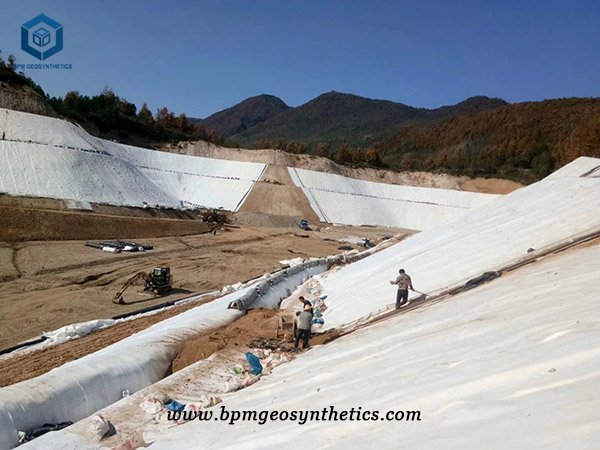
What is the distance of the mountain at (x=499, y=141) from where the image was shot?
218 feet

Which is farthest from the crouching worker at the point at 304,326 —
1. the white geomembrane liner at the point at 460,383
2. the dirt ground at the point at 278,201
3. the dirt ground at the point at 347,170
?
the dirt ground at the point at 347,170

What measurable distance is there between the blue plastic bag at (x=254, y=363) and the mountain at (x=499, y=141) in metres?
53.4

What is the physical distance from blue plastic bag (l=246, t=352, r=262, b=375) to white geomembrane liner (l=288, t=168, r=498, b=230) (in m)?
37.1

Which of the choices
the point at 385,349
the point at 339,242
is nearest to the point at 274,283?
the point at 385,349

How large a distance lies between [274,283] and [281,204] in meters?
31.5

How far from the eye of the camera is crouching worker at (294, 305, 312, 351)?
7883 mm

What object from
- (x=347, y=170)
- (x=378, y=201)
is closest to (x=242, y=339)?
(x=378, y=201)

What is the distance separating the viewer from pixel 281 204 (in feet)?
147

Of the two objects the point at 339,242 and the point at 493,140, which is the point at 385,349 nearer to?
the point at 339,242

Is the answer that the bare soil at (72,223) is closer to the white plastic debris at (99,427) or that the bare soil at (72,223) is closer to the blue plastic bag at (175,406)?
the blue plastic bag at (175,406)

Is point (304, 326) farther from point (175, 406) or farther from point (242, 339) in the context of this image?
point (175, 406)

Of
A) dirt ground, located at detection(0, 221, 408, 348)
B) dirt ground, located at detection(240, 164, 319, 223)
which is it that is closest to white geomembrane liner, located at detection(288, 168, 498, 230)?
dirt ground, located at detection(240, 164, 319, 223)

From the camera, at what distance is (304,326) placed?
792 cm

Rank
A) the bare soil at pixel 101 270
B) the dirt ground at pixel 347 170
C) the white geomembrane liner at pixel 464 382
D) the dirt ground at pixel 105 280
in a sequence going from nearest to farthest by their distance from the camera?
the white geomembrane liner at pixel 464 382
the dirt ground at pixel 105 280
the bare soil at pixel 101 270
the dirt ground at pixel 347 170
